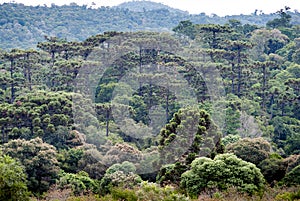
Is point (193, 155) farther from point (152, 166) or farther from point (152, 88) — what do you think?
point (152, 88)

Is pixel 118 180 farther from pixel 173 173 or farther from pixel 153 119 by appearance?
pixel 153 119

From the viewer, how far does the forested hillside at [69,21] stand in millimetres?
68312

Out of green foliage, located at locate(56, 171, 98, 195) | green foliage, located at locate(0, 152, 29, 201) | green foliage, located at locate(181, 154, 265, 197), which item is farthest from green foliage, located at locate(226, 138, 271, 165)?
green foliage, located at locate(0, 152, 29, 201)

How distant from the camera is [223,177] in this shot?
16.4 m

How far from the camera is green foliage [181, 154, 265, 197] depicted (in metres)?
16.1

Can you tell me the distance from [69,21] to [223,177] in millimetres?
67764

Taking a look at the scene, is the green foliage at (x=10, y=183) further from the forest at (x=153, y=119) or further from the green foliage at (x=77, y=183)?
the green foliage at (x=77, y=183)

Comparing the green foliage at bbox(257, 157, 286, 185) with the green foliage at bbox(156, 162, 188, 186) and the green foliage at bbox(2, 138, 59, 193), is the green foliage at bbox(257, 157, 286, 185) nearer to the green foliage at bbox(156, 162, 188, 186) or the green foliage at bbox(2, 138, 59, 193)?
the green foliage at bbox(156, 162, 188, 186)

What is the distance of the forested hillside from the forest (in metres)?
27.7

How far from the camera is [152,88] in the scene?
113ft

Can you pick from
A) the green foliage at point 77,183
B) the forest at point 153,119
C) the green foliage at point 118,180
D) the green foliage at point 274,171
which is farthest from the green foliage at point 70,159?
the green foliage at point 274,171

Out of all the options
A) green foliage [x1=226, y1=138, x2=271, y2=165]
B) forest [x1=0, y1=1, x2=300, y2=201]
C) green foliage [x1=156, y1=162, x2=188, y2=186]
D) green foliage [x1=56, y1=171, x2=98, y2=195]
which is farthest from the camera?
green foliage [x1=226, y1=138, x2=271, y2=165]

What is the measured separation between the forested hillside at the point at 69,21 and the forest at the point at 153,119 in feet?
91.0

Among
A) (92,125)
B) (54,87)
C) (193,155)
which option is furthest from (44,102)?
(193,155)
